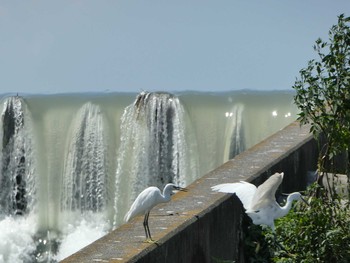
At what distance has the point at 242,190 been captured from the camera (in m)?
10.3

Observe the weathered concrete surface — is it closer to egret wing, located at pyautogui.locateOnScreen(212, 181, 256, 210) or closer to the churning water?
egret wing, located at pyautogui.locateOnScreen(212, 181, 256, 210)

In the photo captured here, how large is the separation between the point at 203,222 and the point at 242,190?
68cm

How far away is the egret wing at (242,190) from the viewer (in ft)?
33.3

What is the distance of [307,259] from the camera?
32.8 ft

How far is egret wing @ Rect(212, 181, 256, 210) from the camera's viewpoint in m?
10.2

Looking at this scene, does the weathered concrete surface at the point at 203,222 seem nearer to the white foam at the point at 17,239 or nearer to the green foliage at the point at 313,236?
the green foliage at the point at 313,236

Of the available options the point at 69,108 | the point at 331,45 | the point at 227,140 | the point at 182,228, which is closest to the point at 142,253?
the point at 182,228

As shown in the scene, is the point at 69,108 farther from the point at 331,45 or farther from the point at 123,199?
the point at 331,45

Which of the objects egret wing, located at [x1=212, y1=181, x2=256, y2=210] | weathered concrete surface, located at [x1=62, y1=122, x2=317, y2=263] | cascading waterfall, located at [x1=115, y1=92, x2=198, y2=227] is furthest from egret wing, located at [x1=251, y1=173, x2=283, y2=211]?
cascading waterfall, located at [x1=115, y1=92, x2=198, y2=227]

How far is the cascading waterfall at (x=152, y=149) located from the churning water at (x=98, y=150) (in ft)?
0.06

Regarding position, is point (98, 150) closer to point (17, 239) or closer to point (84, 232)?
point (84, 232)

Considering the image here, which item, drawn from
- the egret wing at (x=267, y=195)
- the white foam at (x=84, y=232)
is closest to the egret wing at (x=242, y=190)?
the egret wing at (x=267, y=195)

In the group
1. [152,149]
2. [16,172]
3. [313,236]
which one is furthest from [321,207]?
[16,172]

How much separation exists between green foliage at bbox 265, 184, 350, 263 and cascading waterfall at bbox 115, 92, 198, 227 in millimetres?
13023
